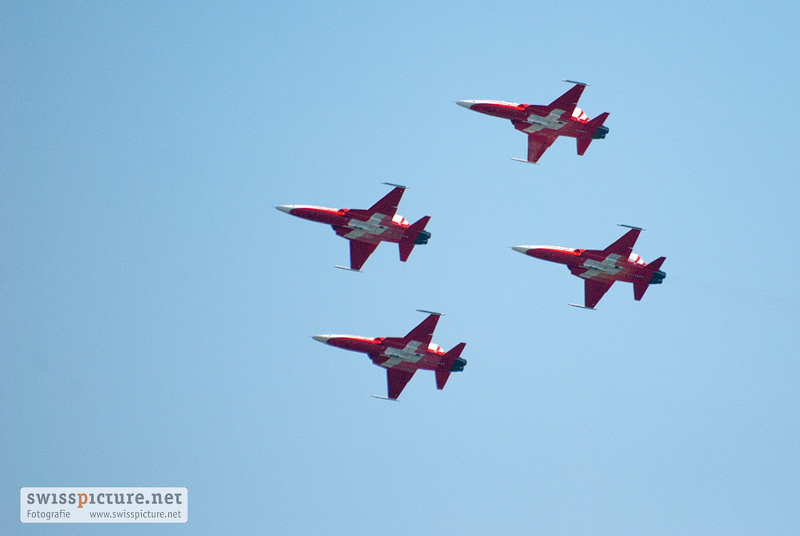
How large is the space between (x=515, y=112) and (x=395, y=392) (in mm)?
17008

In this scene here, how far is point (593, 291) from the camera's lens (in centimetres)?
7819

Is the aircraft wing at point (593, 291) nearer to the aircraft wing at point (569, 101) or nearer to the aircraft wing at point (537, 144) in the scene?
the aircraft wing at point (537, 144)

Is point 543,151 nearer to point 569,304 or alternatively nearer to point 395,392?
point 569,304

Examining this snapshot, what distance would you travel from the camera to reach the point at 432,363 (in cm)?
7531

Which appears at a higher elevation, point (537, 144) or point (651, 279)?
point (537, 144)

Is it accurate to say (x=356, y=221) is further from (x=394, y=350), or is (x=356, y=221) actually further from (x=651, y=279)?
(x=651, y=279)

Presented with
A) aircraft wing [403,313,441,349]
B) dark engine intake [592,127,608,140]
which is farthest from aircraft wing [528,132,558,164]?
aircraft wing [403,313,441,349]

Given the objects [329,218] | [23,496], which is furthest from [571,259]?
[23,496]

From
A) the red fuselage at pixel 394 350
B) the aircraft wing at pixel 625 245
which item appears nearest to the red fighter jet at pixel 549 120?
the aircraft wing at pixel 625 245

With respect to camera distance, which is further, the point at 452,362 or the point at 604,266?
the point at 604,266

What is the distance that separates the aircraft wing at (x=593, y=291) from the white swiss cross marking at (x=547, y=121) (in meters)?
9.06

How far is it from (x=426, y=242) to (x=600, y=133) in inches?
492

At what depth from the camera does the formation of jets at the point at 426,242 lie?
75062mm

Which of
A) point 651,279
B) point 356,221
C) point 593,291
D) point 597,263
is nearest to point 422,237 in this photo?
point 356,221
